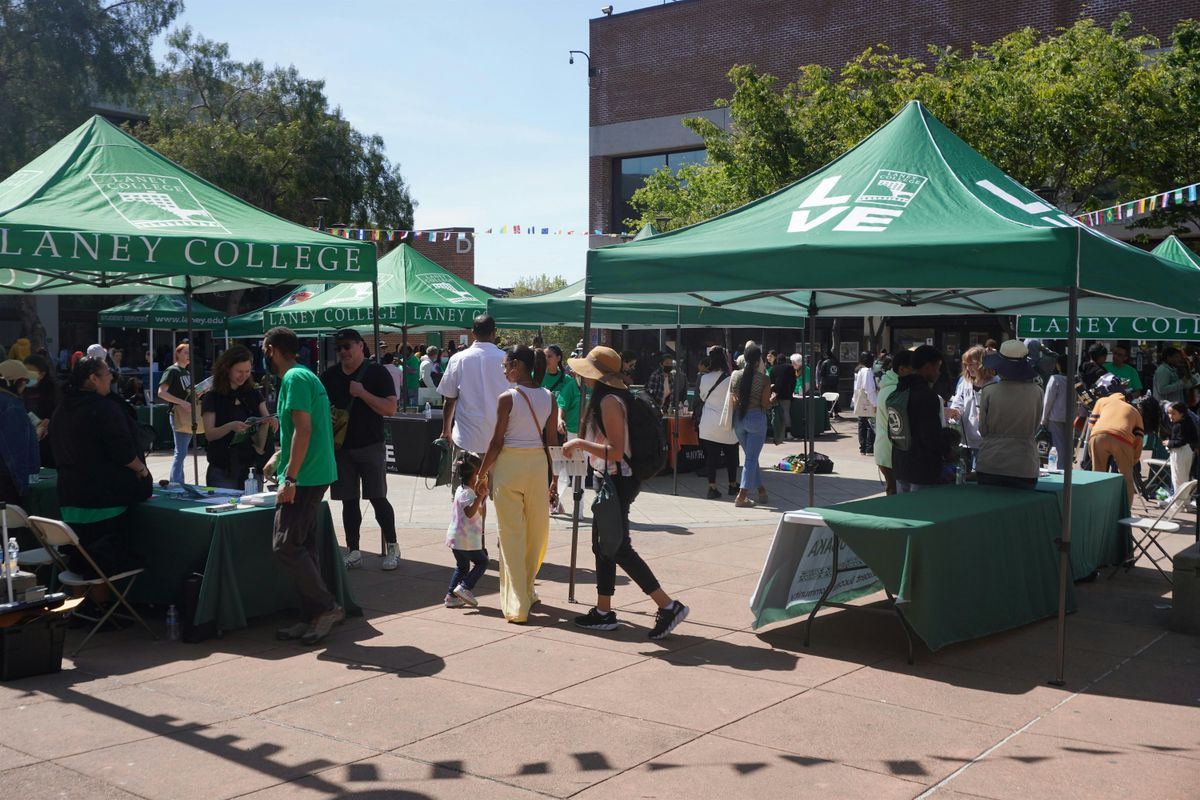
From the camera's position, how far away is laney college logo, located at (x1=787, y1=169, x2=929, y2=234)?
701cm

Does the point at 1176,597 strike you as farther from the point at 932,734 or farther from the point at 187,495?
the point at 187,495

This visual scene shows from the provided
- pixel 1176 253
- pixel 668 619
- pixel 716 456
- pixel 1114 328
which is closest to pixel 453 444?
pixel 668 619

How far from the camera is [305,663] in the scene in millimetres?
6277

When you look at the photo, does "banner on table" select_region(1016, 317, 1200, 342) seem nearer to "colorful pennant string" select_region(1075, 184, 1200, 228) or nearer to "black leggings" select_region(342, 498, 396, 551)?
"colorful pennant string" select_region(1075, 184, 1200, 228)

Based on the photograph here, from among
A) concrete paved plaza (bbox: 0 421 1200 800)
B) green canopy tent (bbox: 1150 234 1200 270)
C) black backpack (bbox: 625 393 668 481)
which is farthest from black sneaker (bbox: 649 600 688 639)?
green canopy tent (bbox: 1150 234 1200 270)

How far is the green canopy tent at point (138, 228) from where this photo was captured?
7414 mm

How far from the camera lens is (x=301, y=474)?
654cm

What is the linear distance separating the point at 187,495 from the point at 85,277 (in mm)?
3808

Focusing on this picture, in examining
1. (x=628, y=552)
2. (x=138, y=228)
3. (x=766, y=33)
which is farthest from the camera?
(x=766, y=33)

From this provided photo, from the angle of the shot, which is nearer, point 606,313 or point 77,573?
point 77,573

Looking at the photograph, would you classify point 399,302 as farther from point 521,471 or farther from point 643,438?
point 643,438

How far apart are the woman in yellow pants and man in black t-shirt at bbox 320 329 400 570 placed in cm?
158

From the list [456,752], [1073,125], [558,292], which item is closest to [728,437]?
[558,292]

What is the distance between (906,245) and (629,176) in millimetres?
35637
